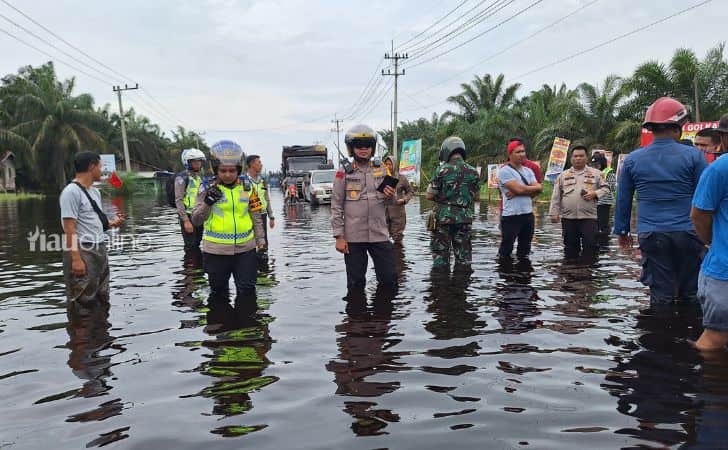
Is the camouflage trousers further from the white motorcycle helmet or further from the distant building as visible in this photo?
the distant building

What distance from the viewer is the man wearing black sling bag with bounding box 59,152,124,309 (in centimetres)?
589

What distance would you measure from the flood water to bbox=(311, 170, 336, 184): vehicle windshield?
64.0 ft

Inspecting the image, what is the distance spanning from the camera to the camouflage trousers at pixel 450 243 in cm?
782

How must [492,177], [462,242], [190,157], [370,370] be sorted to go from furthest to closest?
[492,177], [190,157], [462,242], [370,370]

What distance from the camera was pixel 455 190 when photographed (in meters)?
7.50

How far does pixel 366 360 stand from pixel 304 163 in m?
32.2

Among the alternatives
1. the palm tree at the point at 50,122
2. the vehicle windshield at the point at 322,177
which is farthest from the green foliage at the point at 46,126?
the vehicle windshield at the point at 322,177

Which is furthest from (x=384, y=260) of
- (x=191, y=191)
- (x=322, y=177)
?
(x=322, y=177)

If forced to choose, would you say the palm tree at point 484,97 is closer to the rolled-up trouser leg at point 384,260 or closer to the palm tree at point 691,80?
the palm tree at point 691,80

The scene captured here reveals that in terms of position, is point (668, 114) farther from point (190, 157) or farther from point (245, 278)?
point (190, 157)

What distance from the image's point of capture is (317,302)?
6.66 meters

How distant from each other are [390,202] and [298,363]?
7.89ft

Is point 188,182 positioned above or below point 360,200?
above

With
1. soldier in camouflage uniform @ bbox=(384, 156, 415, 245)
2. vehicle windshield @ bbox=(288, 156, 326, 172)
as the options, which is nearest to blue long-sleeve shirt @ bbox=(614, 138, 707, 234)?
soldier in camouflage uniform @ bbox=(384, 156, 415, 245)
